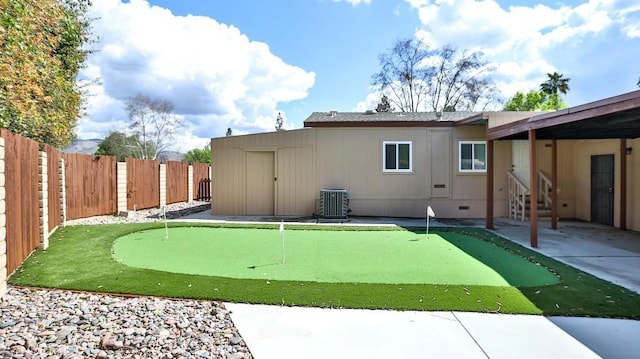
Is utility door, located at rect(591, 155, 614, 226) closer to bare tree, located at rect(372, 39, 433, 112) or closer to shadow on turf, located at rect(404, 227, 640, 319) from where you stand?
shadow on turf, located at rect(404, 227, 640, 319)

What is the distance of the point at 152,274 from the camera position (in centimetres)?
468

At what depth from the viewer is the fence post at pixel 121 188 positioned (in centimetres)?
1134

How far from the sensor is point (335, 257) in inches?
232

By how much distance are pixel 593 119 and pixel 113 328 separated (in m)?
7.17

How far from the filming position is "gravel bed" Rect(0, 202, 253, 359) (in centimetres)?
274

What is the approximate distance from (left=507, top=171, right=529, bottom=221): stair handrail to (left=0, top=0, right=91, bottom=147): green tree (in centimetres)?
1114

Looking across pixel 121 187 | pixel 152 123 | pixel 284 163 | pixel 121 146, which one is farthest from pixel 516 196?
pixel 121 146

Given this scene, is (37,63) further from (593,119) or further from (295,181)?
(593,119)

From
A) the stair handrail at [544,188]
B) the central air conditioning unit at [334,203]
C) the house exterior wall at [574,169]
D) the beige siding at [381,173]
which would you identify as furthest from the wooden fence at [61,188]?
the stair handrail at [544,188]

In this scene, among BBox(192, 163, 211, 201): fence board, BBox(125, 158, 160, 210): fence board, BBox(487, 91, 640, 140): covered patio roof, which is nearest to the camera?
BBox(487, 91, 640, 140): covered patio roof

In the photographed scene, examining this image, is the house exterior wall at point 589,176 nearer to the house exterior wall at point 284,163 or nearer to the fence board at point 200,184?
the house exterior wall at point 284,163

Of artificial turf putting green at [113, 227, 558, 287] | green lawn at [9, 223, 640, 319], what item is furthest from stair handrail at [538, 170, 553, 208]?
artificial turf putting green at [113, 227, 558, 287]

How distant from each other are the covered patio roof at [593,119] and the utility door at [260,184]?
20.8ft

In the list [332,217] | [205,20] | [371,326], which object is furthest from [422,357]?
[205,20]
